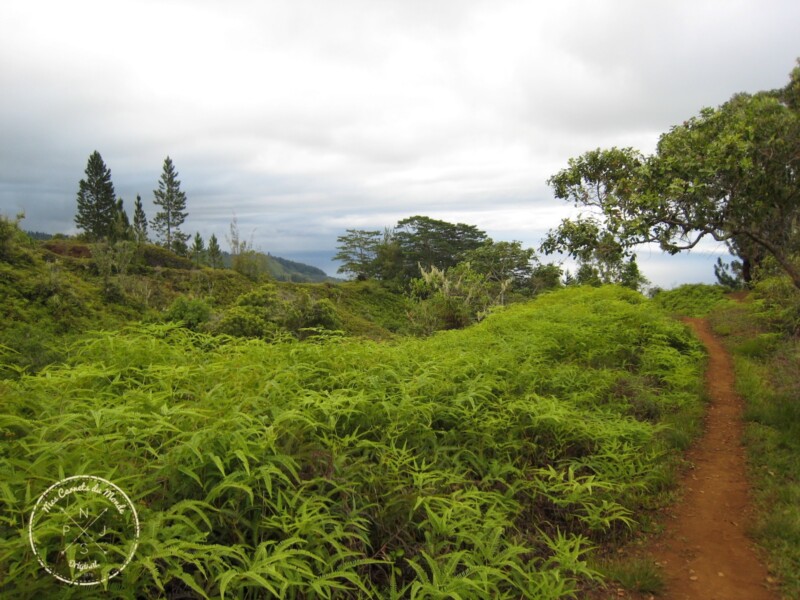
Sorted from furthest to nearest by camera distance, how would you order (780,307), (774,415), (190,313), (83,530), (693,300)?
(693,300), (190,313), (780,307), (774,415), (83,530)

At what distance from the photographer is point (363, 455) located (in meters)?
3.18

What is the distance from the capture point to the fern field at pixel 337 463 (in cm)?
201

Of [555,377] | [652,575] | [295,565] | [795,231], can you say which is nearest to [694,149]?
[795,231]

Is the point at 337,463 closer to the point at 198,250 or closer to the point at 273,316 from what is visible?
the point at 273,316

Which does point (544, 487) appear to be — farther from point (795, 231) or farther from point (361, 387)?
point (795, 231)

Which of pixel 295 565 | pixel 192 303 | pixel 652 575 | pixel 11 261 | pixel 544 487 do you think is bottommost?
pixel 652 575

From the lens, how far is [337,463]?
2.79 m

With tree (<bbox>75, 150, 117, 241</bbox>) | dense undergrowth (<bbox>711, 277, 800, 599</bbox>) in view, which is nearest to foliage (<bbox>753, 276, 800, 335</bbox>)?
dense undergrowth (<bbox>711, 277, 800, 599</bbox>)

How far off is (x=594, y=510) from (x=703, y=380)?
4606mm

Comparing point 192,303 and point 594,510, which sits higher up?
point 192,303

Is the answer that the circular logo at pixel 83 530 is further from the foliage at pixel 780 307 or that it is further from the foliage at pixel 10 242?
the foliage at pixel 10 242

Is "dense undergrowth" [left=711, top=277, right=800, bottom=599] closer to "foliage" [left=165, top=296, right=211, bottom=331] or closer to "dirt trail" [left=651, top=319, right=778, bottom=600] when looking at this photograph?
"dirt trail" [left=651, top=319, right=778, bottom=600]

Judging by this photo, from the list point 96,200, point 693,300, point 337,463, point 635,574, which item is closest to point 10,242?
point 337,463

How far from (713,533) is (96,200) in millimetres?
42886
